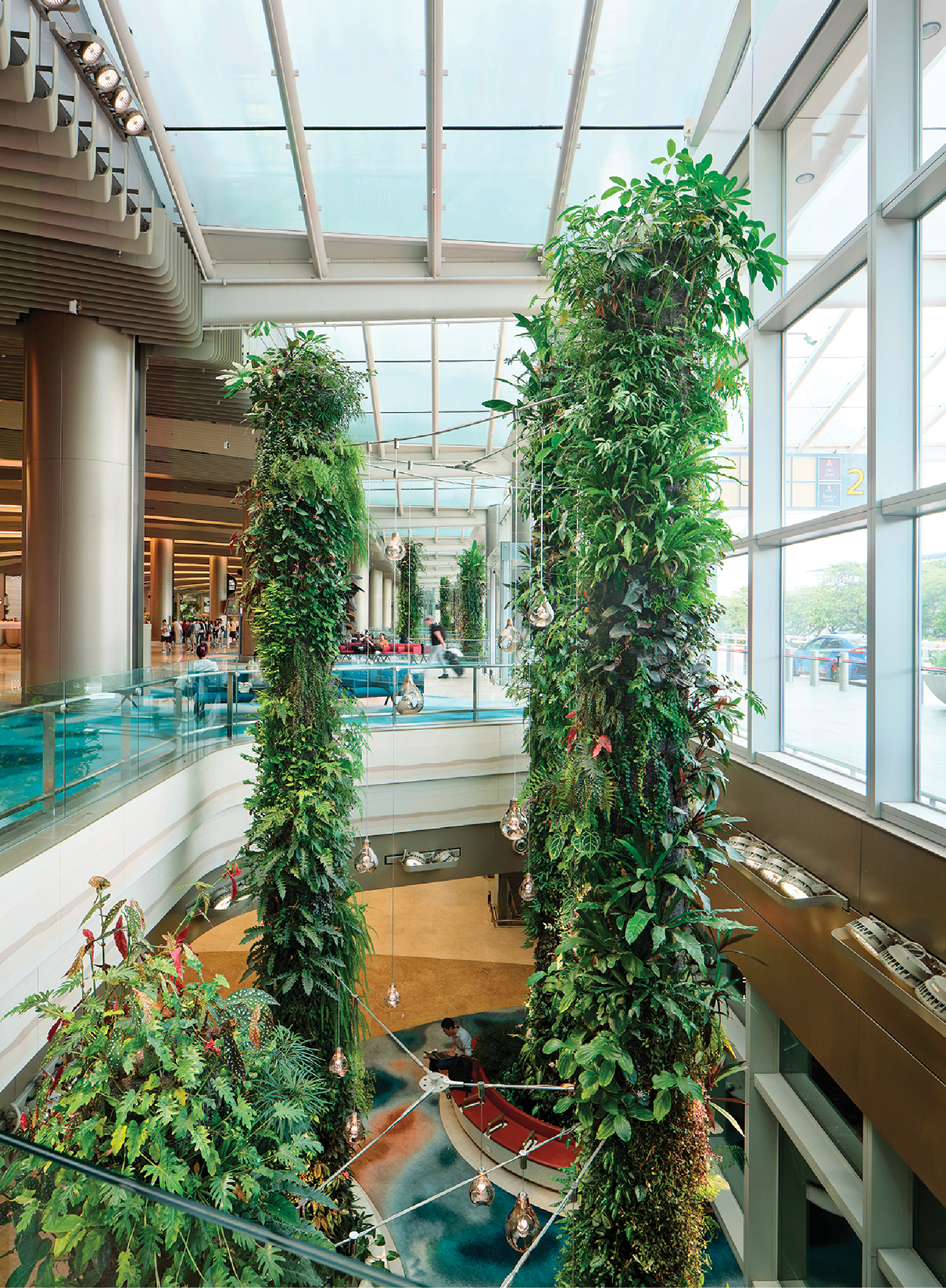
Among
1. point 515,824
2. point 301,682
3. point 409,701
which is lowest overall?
point 515,824

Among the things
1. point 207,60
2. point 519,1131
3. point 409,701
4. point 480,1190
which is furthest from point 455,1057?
point 207,60

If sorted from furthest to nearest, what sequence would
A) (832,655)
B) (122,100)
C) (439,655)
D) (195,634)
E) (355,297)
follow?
(195,634) < (439,655) < (355,297) < (122,100) < (832,655)

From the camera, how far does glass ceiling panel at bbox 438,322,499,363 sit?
12289 millimetres

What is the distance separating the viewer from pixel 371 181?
8.41 metres

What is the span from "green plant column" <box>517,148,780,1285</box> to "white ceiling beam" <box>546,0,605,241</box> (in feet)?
10.4

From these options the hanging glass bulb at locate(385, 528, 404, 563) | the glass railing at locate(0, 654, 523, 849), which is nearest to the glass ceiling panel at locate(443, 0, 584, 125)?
the hanging glass bulb at locate(385, 528, 404, 563)

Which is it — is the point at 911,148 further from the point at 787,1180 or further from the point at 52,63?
the point at 787,1180

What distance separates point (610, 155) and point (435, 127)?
2.08 metres

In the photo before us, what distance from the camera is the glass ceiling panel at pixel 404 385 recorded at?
1349cm

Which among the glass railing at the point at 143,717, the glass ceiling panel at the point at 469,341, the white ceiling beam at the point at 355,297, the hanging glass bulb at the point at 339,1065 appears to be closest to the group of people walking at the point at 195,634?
the glass ceiling panel at the point at 469,341

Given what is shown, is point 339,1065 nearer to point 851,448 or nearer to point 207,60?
point 851,448

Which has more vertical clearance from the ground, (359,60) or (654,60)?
(654,60)

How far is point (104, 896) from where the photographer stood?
2396mm

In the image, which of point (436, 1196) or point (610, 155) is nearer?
point (436, 1196)
